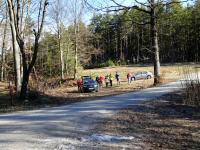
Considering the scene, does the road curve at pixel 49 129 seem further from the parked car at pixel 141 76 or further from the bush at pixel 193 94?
the parked car at pixel 141 76

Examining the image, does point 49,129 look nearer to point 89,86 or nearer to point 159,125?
point 159,125

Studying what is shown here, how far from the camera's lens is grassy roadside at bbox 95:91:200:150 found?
1214 cm

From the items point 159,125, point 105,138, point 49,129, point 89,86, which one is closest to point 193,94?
point 159,125

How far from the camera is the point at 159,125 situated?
576 inches

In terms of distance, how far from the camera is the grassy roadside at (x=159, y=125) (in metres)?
12.1

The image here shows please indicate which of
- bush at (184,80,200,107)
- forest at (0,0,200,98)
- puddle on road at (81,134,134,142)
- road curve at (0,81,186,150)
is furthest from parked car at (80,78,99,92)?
puddle on road at (81,134,134,142)

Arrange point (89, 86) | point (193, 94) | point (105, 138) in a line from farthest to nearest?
1. point (89, 86)
2. point (193, 94)
3. point (105, 138)

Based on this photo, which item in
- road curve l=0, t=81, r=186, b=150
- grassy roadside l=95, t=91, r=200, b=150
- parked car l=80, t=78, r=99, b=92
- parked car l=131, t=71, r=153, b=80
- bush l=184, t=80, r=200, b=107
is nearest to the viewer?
road curve l=0, t=81, r=186, b=150

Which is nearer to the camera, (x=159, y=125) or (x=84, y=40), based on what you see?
(x=159, y=125)

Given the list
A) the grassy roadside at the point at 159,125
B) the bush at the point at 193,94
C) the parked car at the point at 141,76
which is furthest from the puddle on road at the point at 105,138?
the parked car at the point at 141,76

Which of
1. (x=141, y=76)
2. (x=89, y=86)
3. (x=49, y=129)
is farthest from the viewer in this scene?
(x=141, y=76)

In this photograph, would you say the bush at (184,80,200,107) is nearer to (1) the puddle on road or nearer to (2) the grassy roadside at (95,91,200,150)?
(2) the grassy roadside at (95,91,200,150)

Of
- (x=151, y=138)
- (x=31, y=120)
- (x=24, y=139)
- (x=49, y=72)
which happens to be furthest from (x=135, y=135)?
(x=49, y=72)

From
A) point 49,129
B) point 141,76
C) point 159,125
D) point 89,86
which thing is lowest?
point 159,125
